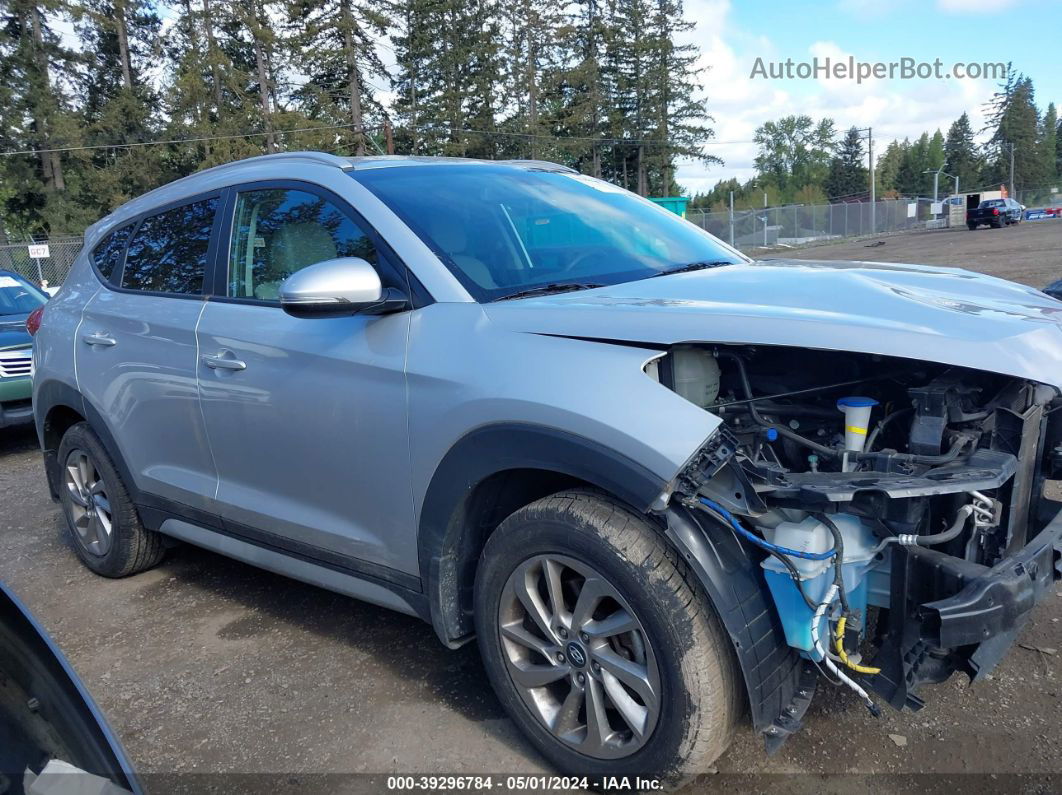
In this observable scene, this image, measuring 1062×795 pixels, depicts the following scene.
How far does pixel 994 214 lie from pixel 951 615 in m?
51.1

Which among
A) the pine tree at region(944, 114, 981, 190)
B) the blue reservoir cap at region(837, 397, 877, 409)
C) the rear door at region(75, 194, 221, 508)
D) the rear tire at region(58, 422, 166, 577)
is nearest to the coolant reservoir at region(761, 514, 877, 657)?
the blue reservoir cap at region(837, 397, 877, 409)

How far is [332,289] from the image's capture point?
2518mm

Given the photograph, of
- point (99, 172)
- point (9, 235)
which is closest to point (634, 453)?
point (99, 172)

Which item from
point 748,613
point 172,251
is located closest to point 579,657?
point 748,613

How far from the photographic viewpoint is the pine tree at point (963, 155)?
103713 millimetres

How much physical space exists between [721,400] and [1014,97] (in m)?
116

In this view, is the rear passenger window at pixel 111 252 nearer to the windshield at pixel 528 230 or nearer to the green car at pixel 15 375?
the windshield at pixel 528 230

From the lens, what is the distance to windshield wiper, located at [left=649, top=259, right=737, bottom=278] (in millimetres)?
3059

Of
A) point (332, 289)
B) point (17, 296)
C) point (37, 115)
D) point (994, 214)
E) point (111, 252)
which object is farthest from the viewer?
point (994, 214)

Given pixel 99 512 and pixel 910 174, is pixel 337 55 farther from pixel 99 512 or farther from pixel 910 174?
pixel 910 174

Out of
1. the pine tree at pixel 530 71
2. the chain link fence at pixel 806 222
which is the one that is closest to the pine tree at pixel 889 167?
the chain link fence at pixel 806 222

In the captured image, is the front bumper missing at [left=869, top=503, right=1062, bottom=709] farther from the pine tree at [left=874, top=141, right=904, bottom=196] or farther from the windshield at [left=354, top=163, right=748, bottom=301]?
the pine tree at [left=874, top=141, right=904, bottom=196]

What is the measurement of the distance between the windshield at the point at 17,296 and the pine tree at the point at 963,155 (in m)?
113

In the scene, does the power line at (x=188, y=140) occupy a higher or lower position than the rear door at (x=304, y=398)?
higher
